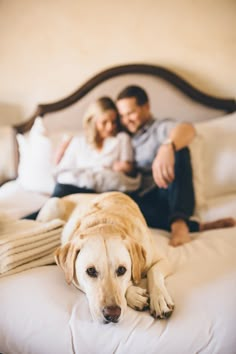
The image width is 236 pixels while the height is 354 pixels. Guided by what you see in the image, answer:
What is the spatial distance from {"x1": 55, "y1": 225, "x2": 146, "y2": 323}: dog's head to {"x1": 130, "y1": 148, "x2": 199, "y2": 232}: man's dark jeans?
0.60 meters

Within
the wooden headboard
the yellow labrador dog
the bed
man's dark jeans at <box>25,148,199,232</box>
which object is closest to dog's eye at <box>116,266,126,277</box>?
the yellow labrador dog

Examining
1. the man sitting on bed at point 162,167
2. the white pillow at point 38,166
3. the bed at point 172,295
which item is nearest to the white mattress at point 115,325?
the bed at point 172,295

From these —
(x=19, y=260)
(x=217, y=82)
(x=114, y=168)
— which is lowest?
(x=19, y=260)

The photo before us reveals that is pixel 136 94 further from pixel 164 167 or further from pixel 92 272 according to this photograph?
pixel 92 272

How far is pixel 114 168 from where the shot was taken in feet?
6.22

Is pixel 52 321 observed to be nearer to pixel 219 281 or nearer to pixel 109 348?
pixel 109 348

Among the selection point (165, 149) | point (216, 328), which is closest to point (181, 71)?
point (165, 149)

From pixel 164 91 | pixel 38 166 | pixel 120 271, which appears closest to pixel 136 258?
pixel 120 271

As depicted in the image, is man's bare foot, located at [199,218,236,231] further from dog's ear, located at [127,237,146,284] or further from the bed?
dog's ear, located at [127,237,146,284]

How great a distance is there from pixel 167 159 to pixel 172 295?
0.81m

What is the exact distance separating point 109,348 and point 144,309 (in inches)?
5.8

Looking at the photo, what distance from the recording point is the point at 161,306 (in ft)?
3.10

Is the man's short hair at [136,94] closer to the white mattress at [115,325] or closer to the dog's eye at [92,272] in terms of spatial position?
the white mattress at [115,325]

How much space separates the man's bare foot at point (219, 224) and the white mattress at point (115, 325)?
491 millimetres
